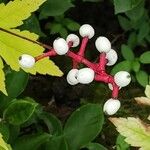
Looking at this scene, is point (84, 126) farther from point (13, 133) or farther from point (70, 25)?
point (70, 25)

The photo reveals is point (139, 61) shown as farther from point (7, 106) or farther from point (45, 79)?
point (7, 106)

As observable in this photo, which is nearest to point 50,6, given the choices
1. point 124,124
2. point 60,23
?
point 60,23

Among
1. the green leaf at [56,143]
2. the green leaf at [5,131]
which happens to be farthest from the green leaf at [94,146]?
the green leaf at [5,131]

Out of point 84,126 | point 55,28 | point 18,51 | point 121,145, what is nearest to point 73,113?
point 84,126

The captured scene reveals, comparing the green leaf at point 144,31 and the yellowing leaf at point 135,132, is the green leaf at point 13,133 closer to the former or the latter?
the yellowing leaf at point 135,132

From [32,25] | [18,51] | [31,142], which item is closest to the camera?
[18,51]

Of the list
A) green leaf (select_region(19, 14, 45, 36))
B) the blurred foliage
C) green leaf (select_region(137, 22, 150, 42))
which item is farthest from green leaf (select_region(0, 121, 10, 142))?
green leaf (select_region(137, 22, 150, 42))
